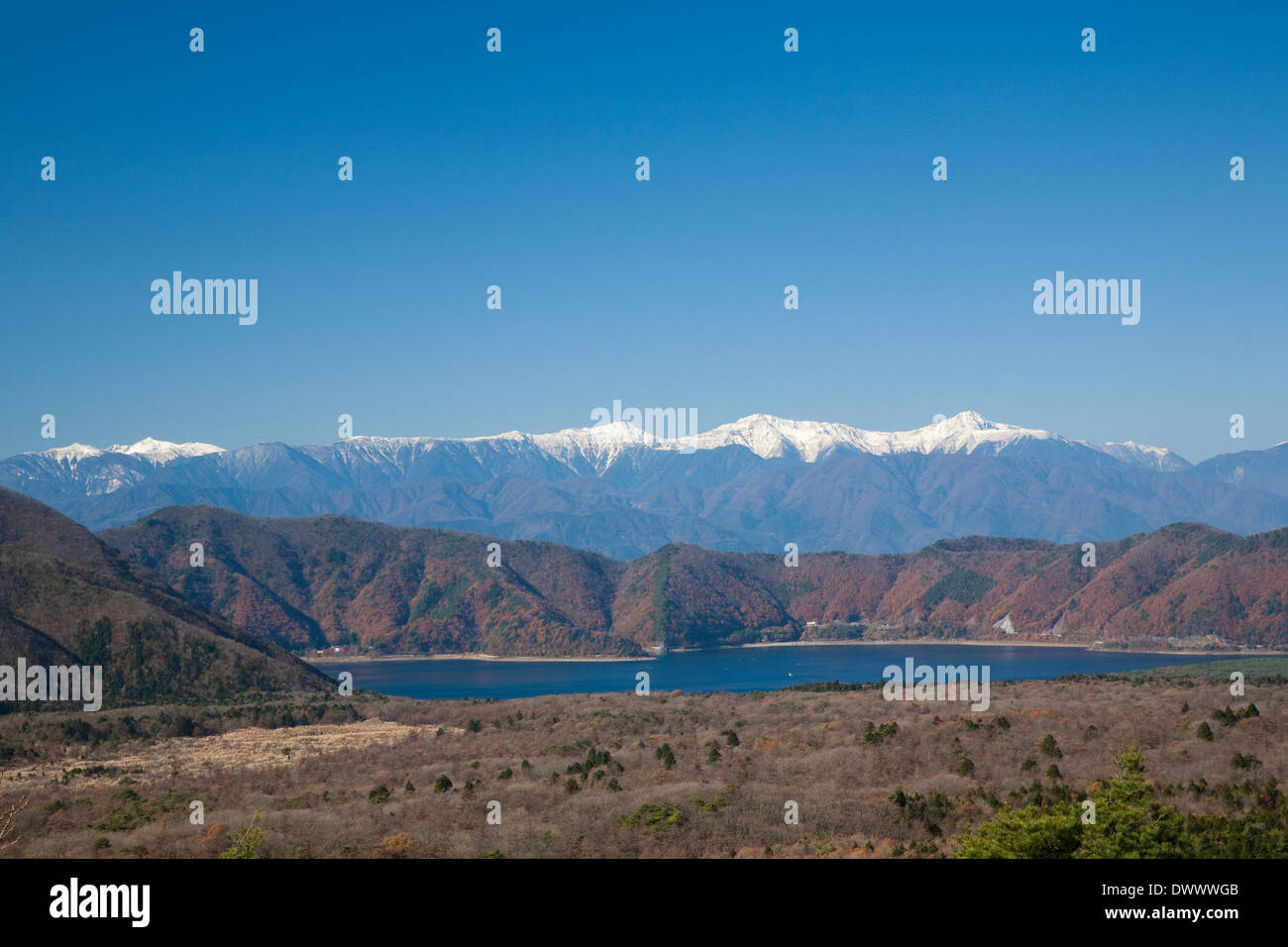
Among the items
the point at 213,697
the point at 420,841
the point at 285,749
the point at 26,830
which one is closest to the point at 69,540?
the point at 213,697

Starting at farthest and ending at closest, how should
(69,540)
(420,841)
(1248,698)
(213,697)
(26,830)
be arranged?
(69,540) → (213,697) → (1248,698) → (26,830) → (420,841)

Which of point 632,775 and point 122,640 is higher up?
point 122,640

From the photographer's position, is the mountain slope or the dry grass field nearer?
the dry grass field

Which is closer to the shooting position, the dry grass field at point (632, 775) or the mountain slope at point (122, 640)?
the dry grass field at point (632, 775)

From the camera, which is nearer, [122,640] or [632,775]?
[632,775]
